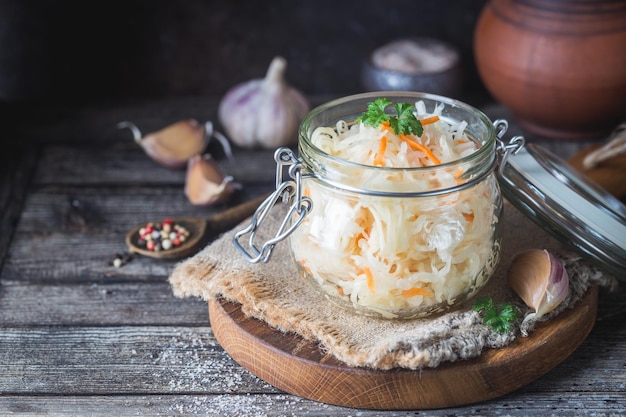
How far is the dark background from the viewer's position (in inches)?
100

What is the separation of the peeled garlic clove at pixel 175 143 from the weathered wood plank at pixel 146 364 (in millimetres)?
736

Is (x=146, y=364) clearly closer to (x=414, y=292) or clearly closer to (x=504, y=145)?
(x=414, y=292)

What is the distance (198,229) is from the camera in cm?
181

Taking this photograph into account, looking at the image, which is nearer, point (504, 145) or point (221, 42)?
point (504, 145)

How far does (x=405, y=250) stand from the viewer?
1.27m

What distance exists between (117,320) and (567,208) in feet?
3.03

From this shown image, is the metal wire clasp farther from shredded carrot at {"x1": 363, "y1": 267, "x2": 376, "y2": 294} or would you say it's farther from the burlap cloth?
shredded carrot at {"x1": 363, "y1": 267, "x2": 376, "y2": 294}

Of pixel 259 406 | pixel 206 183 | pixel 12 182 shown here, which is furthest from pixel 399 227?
pixel 12 182

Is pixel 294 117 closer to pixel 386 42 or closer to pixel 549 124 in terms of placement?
pixel 386 42

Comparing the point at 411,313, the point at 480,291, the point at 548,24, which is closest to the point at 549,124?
the point at 548,24

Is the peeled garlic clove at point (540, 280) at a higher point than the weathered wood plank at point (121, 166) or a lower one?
higher

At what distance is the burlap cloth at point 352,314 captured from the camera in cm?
127

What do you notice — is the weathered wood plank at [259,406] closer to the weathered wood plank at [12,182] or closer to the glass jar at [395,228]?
the glass jar at [395,228]

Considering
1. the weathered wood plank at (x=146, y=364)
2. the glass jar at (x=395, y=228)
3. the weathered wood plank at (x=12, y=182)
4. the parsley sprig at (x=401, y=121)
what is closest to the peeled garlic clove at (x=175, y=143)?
the weathered wood plank at (x=12, y=182)
